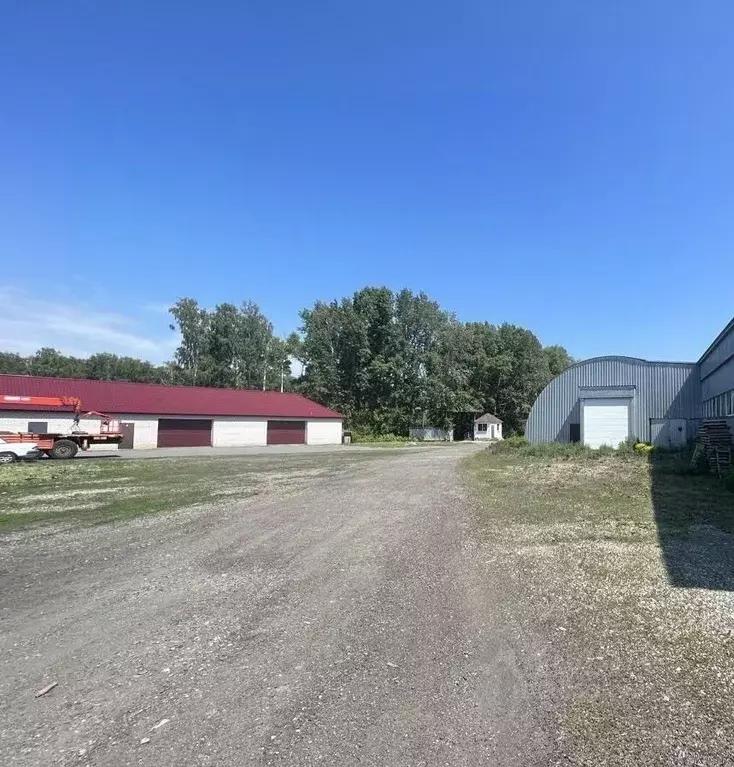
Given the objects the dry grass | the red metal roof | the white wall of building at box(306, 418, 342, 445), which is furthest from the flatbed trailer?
the dry grass

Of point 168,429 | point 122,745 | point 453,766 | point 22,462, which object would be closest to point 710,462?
point 453,766

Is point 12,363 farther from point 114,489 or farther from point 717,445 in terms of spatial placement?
point 717,445

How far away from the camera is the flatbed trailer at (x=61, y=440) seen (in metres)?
25.8

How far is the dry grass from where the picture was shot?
125 inches

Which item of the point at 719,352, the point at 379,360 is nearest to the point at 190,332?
the point at 379,360

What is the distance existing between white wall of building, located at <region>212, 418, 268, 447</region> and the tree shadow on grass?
114ft

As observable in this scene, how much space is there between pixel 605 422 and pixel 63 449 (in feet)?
95.7

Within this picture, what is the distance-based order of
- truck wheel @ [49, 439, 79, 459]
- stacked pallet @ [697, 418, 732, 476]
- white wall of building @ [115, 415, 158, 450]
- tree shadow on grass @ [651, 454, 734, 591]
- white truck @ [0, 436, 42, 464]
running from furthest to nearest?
white wall of building @ [115, 415, 158, 450] → truck wheel @ [49, 439, 79, 459] → white truck @ [0, 436, 42, 464] → stacked pallet @ [697, 418, 732, 476] → tree shadow on grass @ [651, 454, 734, 591]

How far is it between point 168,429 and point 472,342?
135 ft

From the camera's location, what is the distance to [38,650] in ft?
14.5

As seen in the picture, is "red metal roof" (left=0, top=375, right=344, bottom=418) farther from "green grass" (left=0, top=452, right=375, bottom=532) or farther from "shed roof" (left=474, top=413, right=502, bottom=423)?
"shed roof" (left=474, top=413, right=502, bottom=423)

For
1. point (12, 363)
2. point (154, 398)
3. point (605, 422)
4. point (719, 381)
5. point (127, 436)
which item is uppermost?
point (12, 363)

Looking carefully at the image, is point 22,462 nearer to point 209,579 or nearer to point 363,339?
point 209,579

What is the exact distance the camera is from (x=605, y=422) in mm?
28422
